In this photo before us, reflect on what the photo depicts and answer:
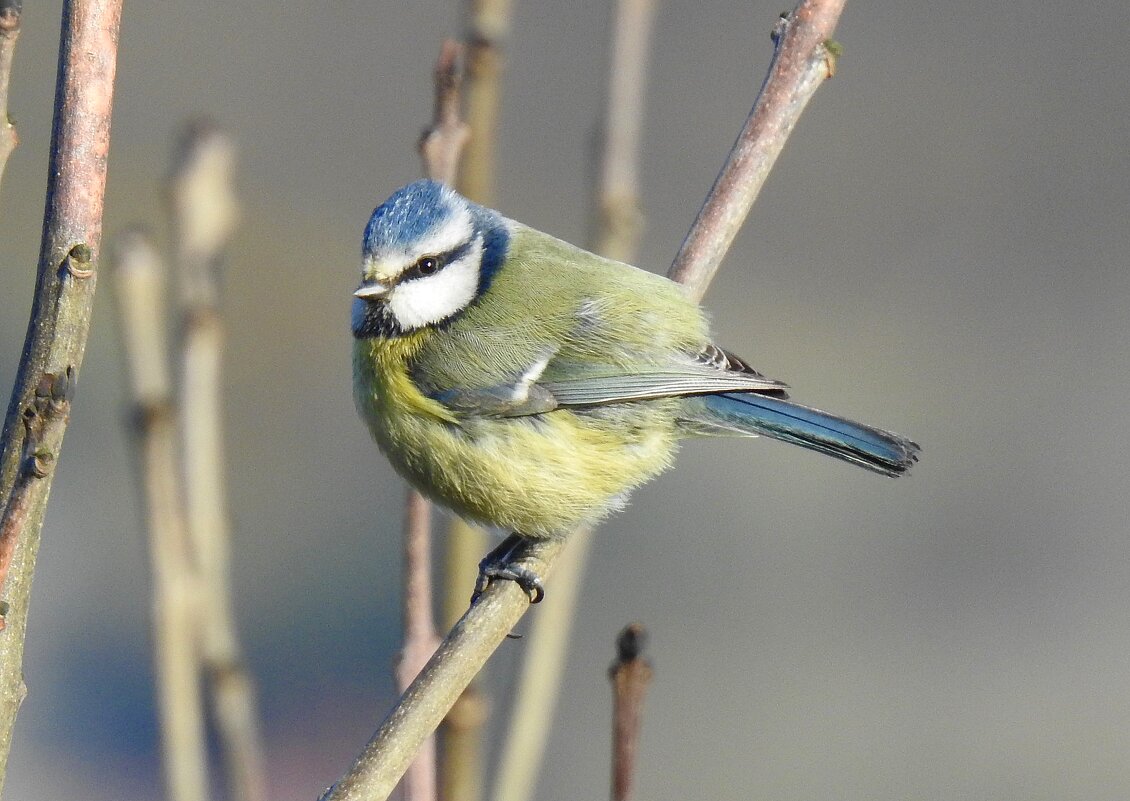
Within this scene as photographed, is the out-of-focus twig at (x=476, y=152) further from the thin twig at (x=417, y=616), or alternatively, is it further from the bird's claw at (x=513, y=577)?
the bird's claw at (x=513, y=577)

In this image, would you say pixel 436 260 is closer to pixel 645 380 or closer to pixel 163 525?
pixel 645 380

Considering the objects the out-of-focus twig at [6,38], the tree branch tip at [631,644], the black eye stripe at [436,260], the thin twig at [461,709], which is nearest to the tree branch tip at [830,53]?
the black eye stripe at [436,260]

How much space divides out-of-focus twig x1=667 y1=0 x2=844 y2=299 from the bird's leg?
465mm

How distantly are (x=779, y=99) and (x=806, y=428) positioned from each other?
40 cm

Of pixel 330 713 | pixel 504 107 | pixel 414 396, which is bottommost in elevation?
pixel 330 713

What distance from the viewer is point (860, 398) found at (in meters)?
3.84

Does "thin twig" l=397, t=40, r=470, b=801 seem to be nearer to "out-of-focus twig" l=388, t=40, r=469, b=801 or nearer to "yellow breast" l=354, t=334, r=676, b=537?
"out-of-focus twig" l=388, t=40, r=469, b=801

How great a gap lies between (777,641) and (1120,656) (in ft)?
2.94

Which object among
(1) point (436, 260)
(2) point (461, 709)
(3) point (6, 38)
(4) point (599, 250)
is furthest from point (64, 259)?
(1) point (436, 260)

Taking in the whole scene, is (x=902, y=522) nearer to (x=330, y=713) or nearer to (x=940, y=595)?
(x=940, y=595)

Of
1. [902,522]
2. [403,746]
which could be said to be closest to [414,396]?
[403,746]

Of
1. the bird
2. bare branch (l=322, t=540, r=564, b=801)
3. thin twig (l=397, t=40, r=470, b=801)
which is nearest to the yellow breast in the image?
the bird

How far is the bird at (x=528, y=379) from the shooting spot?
165 cm

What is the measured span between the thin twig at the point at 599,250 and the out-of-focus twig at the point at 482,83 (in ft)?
0.42
